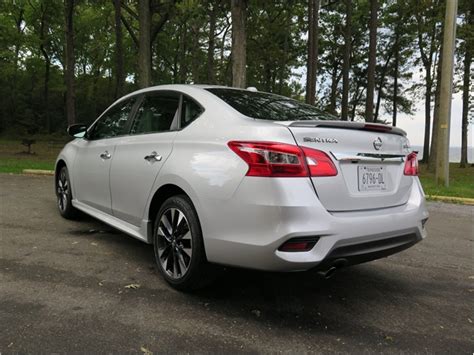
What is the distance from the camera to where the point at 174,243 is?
127 inches

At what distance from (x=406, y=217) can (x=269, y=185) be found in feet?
3.90

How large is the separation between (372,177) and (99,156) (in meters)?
2.82

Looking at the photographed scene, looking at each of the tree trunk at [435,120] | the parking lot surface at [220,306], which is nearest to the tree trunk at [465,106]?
the tree trunk at [435,120]

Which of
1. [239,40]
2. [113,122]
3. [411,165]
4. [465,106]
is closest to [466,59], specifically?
[465,106]

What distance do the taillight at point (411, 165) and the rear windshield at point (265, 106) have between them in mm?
665

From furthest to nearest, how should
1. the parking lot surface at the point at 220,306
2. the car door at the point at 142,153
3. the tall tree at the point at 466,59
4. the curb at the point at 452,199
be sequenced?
the tall tree at the point at 466,59 → the curb at the point at 452,199 → the car door at the point at 142,153 → the parking lot surface at the point at 220,306

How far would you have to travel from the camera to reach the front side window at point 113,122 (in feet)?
14.2

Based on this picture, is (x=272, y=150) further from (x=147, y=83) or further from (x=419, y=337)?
(x=147, y=83)

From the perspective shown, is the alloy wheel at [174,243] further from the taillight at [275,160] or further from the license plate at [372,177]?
the license plate at [372,177]

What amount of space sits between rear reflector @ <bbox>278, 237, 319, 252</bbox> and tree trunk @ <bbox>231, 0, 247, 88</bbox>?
30.3 feet

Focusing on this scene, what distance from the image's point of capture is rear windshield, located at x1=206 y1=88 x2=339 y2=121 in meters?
3.15

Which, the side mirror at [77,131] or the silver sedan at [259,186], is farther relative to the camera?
the side mirror at [77,131]

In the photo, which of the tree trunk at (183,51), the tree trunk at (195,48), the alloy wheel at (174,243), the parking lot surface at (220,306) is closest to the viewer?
the parking lot surface at (220,306)

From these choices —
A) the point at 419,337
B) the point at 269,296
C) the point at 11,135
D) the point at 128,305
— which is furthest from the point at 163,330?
the point at 11,135
